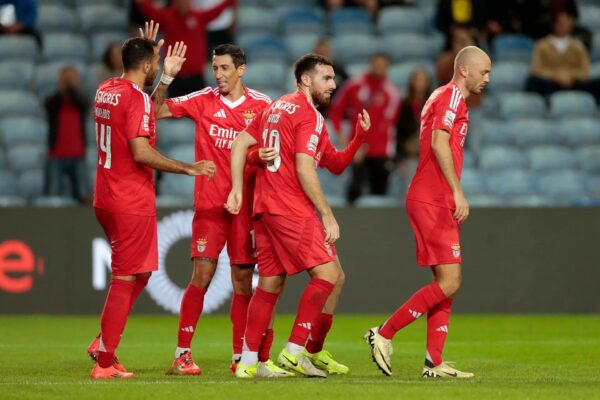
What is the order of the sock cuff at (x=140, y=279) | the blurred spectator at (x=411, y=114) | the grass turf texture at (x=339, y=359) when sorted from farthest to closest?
the blurred spectator at (x=411, y=114)
the sock cuff at (x=140, y=279)
the grass turf texture at (x=339, y=359)

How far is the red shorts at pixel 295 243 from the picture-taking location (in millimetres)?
8148

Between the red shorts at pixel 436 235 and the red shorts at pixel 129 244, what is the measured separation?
1.90m

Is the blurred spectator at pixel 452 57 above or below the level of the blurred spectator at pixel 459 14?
below

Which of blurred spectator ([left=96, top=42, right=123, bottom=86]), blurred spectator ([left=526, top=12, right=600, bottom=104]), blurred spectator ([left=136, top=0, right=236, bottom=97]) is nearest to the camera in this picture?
blurred spectator ([left=96, top=42, right=123, bottom=86])

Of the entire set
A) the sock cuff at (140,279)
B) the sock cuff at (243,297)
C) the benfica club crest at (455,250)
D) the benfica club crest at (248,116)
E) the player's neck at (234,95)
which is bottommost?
the sock cuff at (243,297)

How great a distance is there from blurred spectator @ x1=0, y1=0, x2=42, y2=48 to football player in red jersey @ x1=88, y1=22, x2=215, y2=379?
27.3 ft

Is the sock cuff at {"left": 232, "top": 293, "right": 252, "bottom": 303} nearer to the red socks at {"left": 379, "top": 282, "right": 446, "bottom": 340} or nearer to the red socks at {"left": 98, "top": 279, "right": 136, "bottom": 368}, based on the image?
the red socks at {"left": 98, "top": 279, "right": 136, "bottom": 368}

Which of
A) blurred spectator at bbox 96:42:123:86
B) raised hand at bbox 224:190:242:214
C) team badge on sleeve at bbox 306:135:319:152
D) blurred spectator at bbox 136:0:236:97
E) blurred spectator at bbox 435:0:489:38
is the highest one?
blurred spectator at bbox 435:0:489:38

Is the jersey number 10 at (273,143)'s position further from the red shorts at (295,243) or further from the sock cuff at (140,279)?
the sock cuff at (140,279)

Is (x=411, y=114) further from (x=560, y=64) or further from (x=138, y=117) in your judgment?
(x=138, y=117)

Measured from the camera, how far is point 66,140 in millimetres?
14875

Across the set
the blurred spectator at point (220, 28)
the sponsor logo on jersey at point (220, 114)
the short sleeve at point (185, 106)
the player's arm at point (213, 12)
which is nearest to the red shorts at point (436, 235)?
the sponsor logo on jersey at point (220, 114)

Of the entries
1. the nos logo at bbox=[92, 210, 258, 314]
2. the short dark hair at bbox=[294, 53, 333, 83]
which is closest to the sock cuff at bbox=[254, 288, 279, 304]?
the short dark hair at bbox=[294, 53, 333, 83]

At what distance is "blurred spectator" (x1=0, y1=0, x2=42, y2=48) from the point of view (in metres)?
16.4
